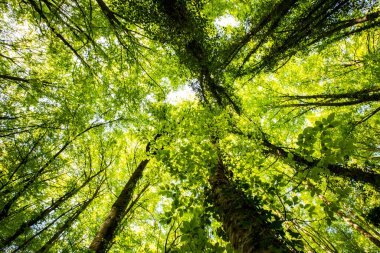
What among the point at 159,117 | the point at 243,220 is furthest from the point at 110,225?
the point at 243,220

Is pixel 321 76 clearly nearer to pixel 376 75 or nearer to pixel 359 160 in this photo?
pixel 376 75

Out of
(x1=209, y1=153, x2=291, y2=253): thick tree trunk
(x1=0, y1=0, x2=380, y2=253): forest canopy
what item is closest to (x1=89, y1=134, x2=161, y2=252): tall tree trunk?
(x1=0, y1=0, x2=380, y2=253): forest canopy

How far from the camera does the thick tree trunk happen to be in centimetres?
216

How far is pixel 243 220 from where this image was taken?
8.66 feet

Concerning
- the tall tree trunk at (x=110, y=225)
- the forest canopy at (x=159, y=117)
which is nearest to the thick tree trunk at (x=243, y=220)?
the forest canopy at (x=159, y=117)

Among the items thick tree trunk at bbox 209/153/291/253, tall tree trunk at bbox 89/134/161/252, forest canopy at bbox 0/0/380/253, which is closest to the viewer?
thick tree trunk at bbox 209/153/291/253

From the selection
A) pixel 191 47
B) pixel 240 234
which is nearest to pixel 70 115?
pixel 191 47

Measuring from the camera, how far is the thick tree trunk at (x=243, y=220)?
2.16 meters

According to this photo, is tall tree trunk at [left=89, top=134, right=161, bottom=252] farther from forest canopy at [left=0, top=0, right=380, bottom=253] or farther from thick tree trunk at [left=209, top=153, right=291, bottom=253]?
thick tree trunk at [left=209, top=153, right=291, bottom=253]

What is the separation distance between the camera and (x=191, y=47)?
6.31 metres

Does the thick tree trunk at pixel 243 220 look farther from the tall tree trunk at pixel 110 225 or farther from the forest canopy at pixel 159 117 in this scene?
the tall tree trunk at pixel 110 225

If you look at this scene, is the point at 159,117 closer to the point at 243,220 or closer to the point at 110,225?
the point at 110,225

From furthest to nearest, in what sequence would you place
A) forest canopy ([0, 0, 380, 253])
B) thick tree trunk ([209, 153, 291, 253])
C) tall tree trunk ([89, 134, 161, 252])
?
tall tree trunk ([89, 134, 161, 252]), forest canopy ([0, 0, 380, 253]), thick tree trunk ([209, 153, 291, 253])

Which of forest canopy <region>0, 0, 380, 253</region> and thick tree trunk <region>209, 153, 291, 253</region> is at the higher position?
forest canopy <region>0, 0, 380, 253</region>
